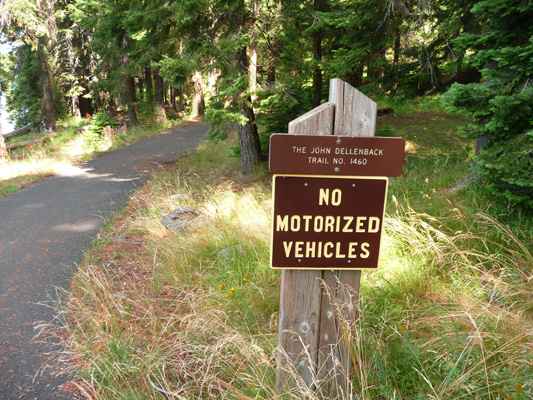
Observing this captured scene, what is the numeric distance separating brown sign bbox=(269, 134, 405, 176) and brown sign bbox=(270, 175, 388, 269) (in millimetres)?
51

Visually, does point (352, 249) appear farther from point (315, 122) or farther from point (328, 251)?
point (315, 122)

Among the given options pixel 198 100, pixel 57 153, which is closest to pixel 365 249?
pixel 57 153

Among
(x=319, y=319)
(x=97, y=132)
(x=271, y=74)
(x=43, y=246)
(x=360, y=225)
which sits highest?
(x=271, y=74)

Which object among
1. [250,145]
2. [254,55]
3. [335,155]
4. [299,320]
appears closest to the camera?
[335,155]

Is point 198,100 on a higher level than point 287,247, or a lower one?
higher

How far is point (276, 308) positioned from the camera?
137 inches

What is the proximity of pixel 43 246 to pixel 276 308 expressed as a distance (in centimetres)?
438

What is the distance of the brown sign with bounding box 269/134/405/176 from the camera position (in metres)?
2.02

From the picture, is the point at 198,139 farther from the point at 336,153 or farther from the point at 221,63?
the point at 336,153

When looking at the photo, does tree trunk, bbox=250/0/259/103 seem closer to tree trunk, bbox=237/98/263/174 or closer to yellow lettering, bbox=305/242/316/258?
tree trunk, bbox=237/98/263/174

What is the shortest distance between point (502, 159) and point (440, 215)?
969mm

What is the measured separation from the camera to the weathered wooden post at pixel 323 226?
2.06 metres

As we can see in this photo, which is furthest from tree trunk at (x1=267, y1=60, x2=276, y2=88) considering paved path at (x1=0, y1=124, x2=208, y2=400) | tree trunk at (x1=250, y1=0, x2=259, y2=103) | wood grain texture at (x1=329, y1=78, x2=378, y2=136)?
wood grain texture at (x1=329, y1=78, x2=378, y2=136)

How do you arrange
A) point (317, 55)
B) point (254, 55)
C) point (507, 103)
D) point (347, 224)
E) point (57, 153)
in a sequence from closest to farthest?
point (347, 224) < point (507, 103) < point (254, 55) < point (317, 55) < point (57, 153)
